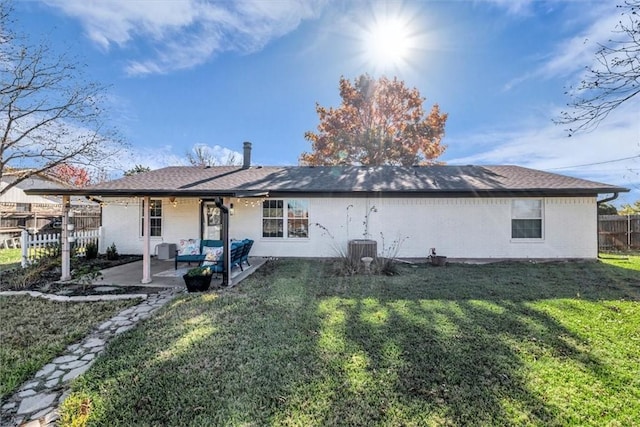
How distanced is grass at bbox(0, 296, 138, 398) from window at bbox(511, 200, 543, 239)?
11.6 meters

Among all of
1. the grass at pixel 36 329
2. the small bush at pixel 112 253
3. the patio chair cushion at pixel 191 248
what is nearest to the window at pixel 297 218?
the patio chair cushion at pixel 191 248

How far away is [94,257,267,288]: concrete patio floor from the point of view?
7104 mm

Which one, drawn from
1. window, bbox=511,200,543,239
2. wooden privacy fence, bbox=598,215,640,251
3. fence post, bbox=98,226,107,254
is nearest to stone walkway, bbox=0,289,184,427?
fence post, bbox=98,226,107,254

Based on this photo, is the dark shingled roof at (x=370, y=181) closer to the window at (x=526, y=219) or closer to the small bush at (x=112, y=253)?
the window at (x=526, y=219)

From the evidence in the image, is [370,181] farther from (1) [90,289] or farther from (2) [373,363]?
(1) [90,289]

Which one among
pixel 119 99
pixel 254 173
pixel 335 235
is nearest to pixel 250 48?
pixel 254 173

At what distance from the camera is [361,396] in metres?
2.80

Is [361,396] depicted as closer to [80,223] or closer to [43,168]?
[43,168]

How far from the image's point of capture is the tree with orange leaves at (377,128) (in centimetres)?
2202

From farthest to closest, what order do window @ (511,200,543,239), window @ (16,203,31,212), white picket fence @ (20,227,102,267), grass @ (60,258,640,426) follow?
window @ (16,203,31,212) < window @ (511,200,543,239) < white picket fence @ (20,227,102,267) < grass @ (60,258,640,426)

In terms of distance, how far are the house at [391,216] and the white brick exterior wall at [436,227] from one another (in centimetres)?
4

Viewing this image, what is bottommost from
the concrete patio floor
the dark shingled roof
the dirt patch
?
the dirt patch

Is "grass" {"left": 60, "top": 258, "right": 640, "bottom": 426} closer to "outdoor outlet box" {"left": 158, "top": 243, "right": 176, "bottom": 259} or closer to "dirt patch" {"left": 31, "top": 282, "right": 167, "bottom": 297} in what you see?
"dirt patch" {"left": 31, "top": 282, "right": 167, "bottom": 297}

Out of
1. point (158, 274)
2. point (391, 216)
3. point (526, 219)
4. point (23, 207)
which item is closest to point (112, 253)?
point (158, 274)
